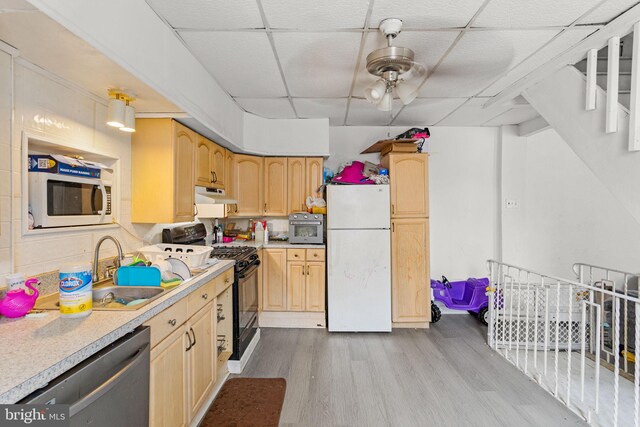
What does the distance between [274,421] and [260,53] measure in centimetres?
251

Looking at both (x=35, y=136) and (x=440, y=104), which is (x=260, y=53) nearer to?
(x=35, y=136)

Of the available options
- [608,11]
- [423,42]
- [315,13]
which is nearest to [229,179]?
[315,13]

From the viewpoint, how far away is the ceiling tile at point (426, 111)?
10.5 feet

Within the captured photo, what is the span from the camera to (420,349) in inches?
119

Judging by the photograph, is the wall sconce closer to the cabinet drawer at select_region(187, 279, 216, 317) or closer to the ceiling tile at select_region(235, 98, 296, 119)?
the cabinet drawer at select_region(187, 279, 216, 317)

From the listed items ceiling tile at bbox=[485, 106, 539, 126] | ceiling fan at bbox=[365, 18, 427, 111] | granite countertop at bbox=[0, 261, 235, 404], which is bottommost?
granite countertop at bbox=[0, 261, 235, 404]

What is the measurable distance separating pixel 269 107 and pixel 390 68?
168 cm

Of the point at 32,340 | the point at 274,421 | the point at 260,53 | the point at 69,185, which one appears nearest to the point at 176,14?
the point at 260,53

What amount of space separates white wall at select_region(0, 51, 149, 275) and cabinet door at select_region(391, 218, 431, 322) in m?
2.71

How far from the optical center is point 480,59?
2340 millimetres

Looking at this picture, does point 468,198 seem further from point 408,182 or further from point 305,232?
Answer: point 305,232

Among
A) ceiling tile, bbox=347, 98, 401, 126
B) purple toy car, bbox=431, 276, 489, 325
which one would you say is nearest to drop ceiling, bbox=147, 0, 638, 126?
ceiling tile, bbox=347, 98, 401, 126

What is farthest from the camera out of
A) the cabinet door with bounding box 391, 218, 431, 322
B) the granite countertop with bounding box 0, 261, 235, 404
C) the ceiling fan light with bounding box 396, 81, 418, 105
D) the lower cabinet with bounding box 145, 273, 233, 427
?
the cabinet door with bounding box 391, 218, 431, 322

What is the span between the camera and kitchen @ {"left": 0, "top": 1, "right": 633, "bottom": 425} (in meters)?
1.33
